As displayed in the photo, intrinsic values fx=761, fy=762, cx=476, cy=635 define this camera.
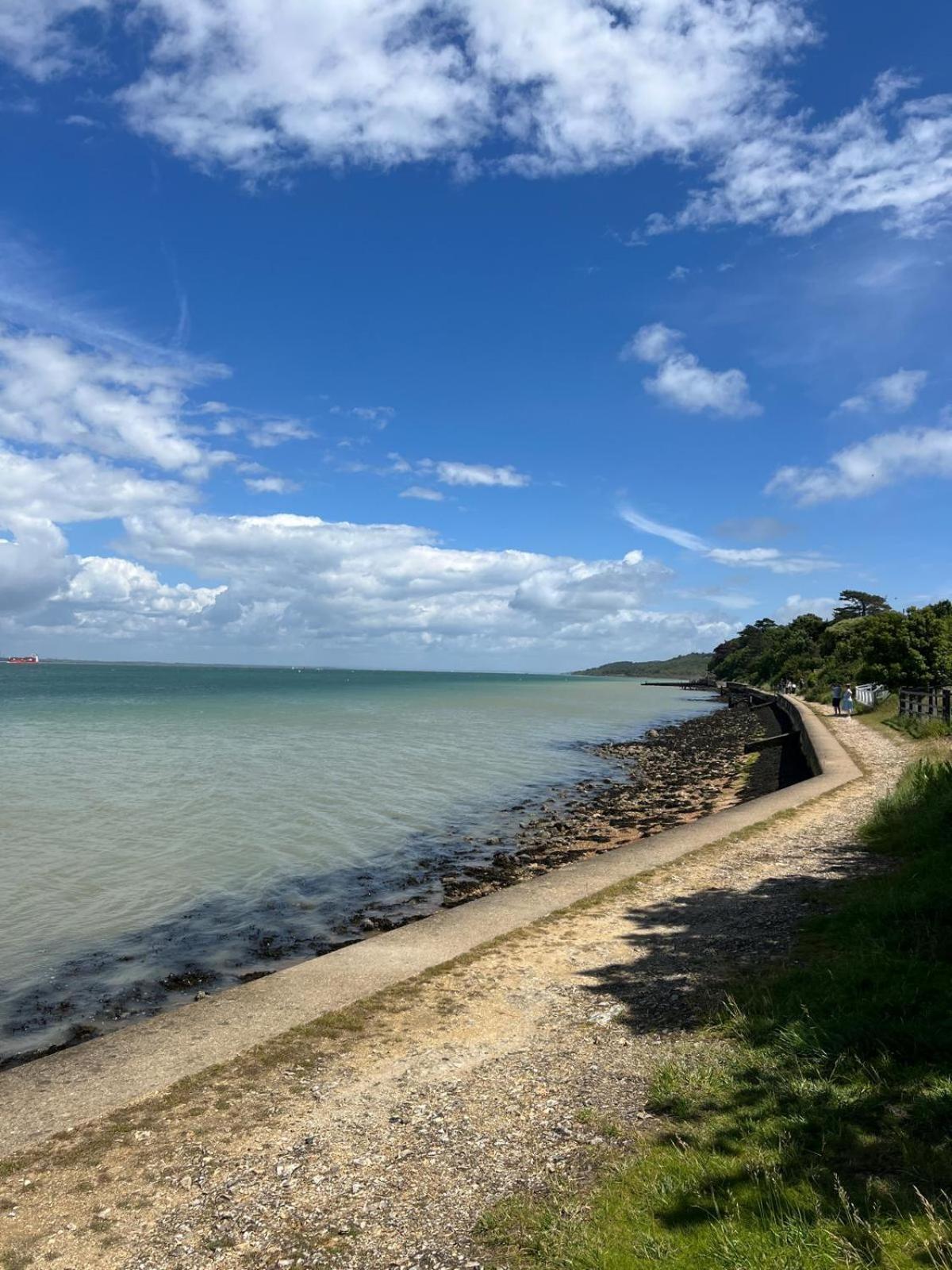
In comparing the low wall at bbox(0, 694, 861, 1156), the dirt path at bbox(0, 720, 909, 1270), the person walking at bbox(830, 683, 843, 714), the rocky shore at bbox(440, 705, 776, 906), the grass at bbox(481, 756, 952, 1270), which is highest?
the person walking at bbox(830, 683, 843, 714)

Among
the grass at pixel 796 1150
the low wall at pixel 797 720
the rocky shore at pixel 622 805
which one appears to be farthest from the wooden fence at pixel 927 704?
the grass at pixel 796 1150

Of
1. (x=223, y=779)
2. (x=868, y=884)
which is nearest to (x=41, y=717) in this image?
(x=223, y=779)

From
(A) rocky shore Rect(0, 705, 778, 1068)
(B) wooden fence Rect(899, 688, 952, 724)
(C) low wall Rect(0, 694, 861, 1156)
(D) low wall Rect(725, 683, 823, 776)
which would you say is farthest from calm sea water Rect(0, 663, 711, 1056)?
(B) wooden fence Rect(899, 688, 952, 724)

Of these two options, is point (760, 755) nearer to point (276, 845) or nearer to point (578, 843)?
point (578, 843)

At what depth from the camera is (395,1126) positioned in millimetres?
4531

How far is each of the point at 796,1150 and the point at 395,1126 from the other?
2.23 meters

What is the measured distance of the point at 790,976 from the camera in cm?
614

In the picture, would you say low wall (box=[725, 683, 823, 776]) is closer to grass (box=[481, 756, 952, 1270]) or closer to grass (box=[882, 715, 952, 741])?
grass (box=[882, 715, 952, 741])

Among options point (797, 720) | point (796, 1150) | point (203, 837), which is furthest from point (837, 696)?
point (796, 1150)

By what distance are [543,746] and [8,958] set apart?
2819cm

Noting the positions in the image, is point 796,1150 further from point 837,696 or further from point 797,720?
point 837,696

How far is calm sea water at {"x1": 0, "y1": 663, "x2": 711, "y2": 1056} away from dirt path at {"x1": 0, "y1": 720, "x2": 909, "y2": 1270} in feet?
12.8

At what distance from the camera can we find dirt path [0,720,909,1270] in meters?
3.62

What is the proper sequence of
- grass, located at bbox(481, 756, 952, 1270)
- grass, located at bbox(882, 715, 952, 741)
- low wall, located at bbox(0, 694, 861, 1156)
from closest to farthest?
grass, located at bbox(481, 756, 952, 1270)
low wall, located at bbox(0, 694, 861, 1156)
grass, located at bbox(882, 715, 952, 741)
